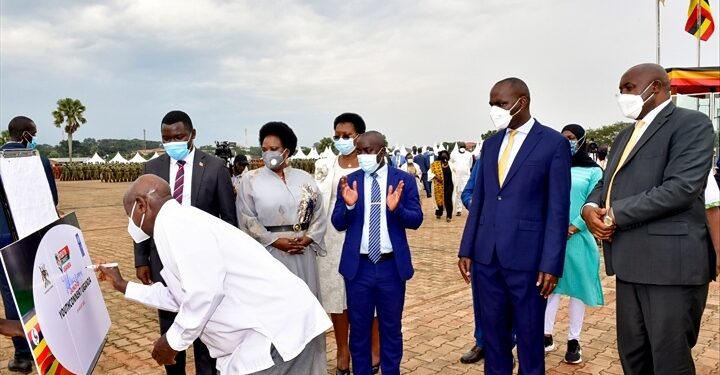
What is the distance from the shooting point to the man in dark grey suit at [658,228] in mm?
2506

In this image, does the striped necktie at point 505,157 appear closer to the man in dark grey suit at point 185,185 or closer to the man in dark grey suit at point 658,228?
the man in dark grey suit at point 658,228

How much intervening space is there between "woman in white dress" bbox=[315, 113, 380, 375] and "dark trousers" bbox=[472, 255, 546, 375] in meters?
1.18

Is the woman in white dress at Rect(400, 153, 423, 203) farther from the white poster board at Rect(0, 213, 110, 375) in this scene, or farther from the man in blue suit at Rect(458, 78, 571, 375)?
the white poster board at Rect(0, 213, 110, 375)

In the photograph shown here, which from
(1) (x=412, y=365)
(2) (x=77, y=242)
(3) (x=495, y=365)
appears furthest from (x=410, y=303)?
(2) (x=77, y=242)

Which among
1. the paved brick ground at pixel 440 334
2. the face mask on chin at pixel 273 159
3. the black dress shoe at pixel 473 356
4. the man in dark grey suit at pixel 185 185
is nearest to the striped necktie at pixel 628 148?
the paved brick ground at pixel 440 334

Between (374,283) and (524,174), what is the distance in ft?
4.11

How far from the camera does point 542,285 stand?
2.92 m

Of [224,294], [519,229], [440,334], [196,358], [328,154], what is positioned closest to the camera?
[224,294]

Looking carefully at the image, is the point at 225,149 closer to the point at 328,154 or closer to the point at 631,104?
the point at 328,154

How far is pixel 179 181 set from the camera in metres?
3.63

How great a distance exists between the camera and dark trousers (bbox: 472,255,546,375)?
2.99 metres

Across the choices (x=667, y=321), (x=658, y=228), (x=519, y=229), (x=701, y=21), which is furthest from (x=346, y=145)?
(x=701, y=21)

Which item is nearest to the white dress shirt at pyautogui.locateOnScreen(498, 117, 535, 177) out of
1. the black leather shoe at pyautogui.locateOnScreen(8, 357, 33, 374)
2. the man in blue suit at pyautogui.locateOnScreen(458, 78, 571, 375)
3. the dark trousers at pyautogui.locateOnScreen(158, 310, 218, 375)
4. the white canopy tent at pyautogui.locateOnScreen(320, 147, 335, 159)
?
the man in blue suit at pyautogui.locateOnScreen(458, 78, 571, 375)

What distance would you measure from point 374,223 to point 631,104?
1744 mm
